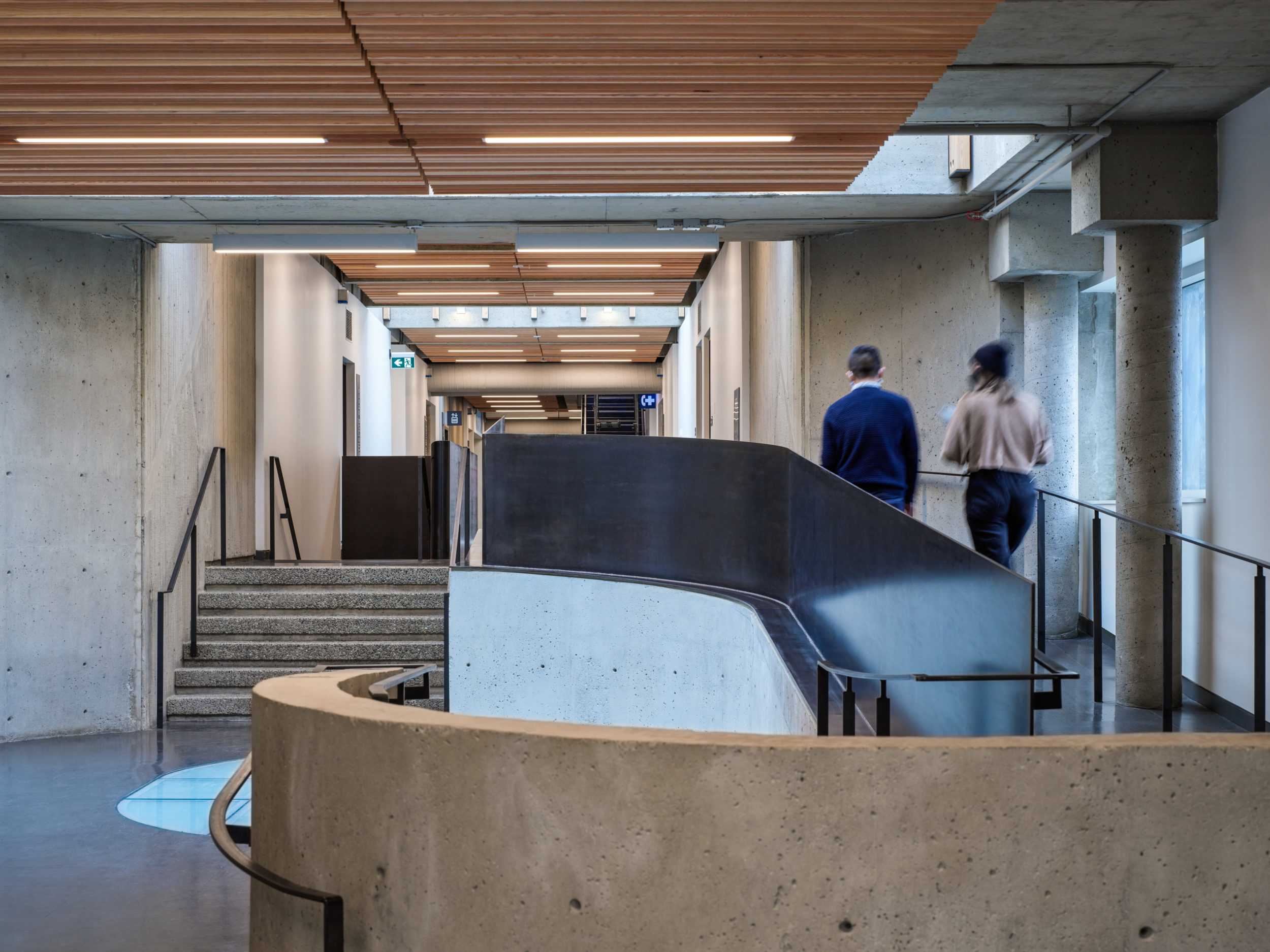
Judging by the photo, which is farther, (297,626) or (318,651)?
(297,626)

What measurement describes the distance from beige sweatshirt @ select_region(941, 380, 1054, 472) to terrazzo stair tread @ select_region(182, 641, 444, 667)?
5.28 metres

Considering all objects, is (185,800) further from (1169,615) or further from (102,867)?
(1169,615)

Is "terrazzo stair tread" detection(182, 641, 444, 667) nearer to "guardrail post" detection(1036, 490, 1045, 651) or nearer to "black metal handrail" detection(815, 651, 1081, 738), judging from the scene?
"guardrail post" detection(1036, 490, 1045, 651)

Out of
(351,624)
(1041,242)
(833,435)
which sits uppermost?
(1041,242)

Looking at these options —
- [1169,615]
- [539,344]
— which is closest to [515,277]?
[539,344]

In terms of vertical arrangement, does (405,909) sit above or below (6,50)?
below

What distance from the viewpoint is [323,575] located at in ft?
34.8

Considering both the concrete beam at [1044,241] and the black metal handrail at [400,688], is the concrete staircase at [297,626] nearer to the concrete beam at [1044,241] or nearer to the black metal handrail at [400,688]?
the black metal handrail at [400,688]

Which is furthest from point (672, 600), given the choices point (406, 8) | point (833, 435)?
point (406, 8)

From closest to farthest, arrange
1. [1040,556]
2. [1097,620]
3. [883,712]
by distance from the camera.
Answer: [883,712], [1097,620], [1040,556]

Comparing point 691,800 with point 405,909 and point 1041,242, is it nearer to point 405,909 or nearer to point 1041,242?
point 405,909

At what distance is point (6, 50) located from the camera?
4391 millimetres

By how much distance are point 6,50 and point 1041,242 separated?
5.97m

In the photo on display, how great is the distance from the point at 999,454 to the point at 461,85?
278 cm
